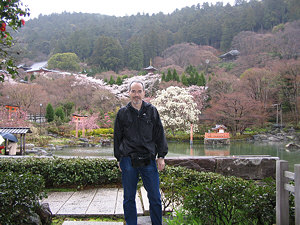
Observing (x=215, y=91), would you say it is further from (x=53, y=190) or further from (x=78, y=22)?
(x=78, y=22)

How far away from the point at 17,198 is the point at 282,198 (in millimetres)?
2306

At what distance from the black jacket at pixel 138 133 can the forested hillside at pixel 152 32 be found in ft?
123

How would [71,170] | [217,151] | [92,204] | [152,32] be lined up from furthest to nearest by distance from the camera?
[152,32]
[217,151]
[71,170]
[92,204]

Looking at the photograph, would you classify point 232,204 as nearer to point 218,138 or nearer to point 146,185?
point 146,185

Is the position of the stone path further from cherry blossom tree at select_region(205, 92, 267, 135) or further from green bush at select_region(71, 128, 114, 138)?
cherry blossom tree at select_region(205, 92, 267, 135)

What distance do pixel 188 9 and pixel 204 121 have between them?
40.4 metres

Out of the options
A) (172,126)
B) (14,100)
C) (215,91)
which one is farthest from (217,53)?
(14,100)

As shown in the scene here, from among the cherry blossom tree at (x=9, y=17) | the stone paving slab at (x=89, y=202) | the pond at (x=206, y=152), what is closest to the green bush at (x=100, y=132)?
the pond at (x=206, y=152)

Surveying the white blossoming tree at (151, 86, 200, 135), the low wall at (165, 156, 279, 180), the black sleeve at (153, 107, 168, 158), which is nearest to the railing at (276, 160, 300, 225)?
the black sleeve at (153, 107, 168, 158)

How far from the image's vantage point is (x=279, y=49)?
1240 inches

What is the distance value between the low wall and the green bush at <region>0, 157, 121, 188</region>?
1231mm

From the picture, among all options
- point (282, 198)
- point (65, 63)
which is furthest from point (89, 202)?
point (65, 63)

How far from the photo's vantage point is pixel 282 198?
2232 millimetres

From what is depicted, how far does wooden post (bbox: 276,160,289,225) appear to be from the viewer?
2223 mm
